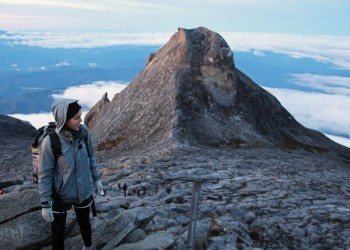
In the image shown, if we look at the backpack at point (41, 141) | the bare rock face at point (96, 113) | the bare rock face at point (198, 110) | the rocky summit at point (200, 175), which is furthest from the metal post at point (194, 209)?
the bare rock face at point (96, 113)

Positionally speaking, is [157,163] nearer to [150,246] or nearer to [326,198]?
[326,198]

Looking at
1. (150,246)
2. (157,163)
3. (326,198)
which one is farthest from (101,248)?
(157,163)

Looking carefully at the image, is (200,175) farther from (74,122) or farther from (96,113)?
(96,113)

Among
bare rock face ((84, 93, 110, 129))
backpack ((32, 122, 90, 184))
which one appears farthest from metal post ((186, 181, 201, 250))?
bare rock face ((84, 93, 110, 129))

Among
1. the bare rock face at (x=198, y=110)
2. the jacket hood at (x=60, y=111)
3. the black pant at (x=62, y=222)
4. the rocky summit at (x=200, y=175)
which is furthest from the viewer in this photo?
the bare rock face at (x=198, y=110)

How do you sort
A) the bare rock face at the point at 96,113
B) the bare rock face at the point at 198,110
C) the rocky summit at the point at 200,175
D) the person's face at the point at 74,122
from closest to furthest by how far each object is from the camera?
1. the person's face at the point at 74,122
2. the rocky summit at the point at 200,175
3. the bare rock face at the point at 198,110
4. the bare rock face at the point at 96,113

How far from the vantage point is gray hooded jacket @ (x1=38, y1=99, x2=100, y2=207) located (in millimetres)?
8719

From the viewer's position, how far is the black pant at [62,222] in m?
9.25

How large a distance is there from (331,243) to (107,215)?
8.26m

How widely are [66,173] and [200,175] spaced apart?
14466mm

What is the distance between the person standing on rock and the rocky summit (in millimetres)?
1354

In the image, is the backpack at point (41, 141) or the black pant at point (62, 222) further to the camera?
the black pant at point (62, 222)

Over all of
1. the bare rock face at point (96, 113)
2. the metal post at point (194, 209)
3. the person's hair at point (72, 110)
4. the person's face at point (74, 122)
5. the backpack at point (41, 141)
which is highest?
the person's hair at point (72, 110)

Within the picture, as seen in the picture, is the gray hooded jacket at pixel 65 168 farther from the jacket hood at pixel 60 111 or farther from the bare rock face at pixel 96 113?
the bare rock face at pixel 96 113
